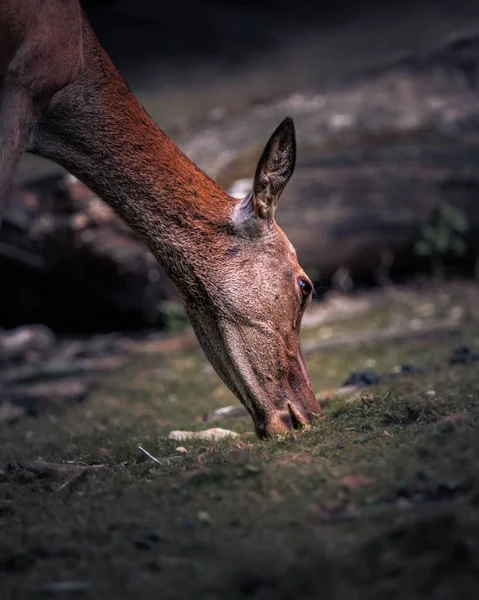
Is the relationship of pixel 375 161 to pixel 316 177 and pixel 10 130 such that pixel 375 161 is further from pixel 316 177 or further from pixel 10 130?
pixel 10 130

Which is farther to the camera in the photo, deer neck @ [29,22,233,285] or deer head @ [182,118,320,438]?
deer neck @ [29,22,233,285]

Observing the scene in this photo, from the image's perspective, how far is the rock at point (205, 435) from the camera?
4.82 meters

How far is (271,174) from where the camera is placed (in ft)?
16.0

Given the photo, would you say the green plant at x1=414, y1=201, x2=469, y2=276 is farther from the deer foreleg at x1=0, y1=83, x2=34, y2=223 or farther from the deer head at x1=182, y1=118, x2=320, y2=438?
the deer foreleg at x1=0, y1=83, x2=34, y2=223

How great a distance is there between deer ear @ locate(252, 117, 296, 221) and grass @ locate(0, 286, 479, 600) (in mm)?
1161

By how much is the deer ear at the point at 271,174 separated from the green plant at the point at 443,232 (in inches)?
197

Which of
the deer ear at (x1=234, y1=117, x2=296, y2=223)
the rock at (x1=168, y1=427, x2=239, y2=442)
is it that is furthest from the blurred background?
the rock at (x1=168, y1=427, x2=239, y2=442)

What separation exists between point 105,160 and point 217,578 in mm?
3077

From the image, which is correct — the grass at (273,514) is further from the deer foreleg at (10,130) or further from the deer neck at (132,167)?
the deer foreleg at (10,130)

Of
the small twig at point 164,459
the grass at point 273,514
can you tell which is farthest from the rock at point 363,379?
Result: the small twig at point 164,459

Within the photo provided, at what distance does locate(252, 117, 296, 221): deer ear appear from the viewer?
4.80 meters

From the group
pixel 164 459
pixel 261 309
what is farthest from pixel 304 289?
pixel 164 459

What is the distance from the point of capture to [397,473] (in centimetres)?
307

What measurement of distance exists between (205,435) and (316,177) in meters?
5.18
